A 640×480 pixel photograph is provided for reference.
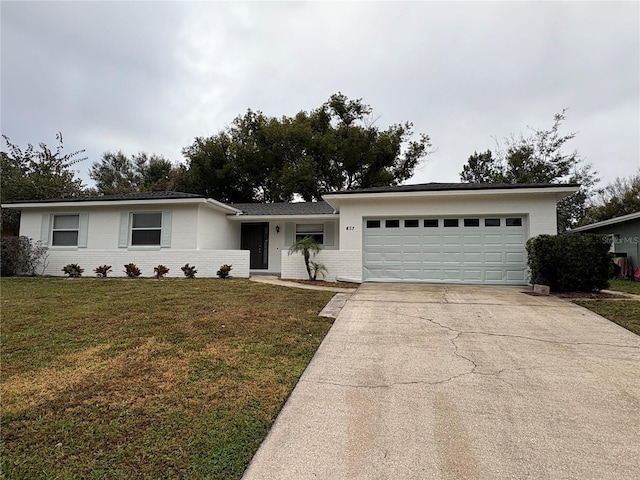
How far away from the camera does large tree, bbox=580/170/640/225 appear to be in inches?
889

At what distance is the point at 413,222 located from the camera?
11023 millimetres

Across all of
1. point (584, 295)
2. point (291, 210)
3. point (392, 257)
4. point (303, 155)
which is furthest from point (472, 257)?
point (303, 155)

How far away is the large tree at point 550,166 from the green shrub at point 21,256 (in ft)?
92.3

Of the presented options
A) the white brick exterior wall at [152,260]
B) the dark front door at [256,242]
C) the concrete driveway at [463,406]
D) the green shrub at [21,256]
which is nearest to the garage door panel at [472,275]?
the concrete driveway at [463,406]

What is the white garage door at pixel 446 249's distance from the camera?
410 inches

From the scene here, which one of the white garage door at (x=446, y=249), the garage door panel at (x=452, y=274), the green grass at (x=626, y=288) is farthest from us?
the garage door panel at (x=452, y=274)

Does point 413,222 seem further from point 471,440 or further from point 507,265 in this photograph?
point 471,440

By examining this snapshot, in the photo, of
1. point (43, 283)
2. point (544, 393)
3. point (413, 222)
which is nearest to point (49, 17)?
point (43, 283)

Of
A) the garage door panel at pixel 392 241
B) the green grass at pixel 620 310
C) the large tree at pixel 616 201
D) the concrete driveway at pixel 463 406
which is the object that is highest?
the large tree at pixel 616 201

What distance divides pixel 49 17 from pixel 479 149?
2793 cm

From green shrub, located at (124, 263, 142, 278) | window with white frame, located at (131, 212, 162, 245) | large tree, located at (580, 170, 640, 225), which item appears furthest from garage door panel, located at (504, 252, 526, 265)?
large tree, located at (580, 170, 640, 225)

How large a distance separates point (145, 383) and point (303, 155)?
2238cm

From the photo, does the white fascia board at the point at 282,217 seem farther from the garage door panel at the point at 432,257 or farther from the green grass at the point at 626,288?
the green grass at the point at 626,288

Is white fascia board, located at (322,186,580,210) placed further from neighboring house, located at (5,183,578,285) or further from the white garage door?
the white garage door
